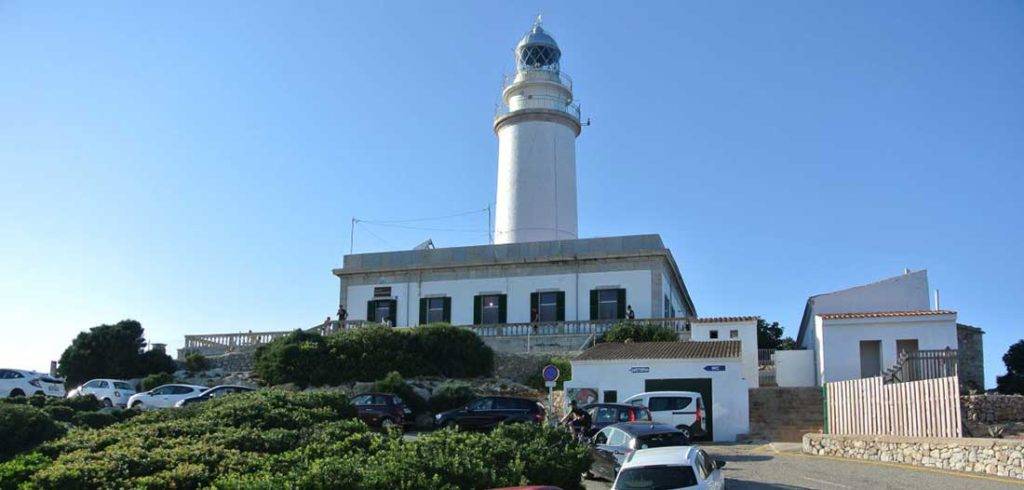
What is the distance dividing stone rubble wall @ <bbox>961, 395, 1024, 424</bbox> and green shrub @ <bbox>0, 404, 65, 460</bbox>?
2009cm

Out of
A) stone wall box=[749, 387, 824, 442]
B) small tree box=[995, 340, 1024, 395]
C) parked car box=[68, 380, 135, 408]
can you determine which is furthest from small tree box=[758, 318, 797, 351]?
parked car box=[68, 380, 135, 408]

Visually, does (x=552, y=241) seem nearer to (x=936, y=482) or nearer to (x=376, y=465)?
(x=936, y=482)

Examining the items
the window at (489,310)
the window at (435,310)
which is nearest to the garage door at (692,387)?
the window at (489,310)

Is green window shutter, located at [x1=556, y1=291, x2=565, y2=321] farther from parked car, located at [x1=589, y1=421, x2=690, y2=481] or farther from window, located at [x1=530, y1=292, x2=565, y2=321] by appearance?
parked car, located at [x1=589, y1=421, x2=690, y2=481]

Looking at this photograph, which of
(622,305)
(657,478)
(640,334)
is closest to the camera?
(657,478)

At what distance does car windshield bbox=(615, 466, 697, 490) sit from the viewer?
1262 centimetres

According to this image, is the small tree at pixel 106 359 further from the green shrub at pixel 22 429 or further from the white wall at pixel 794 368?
the white wall at pixel 794 368

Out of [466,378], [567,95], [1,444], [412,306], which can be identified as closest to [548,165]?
[567,95]

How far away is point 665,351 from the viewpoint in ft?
95.6

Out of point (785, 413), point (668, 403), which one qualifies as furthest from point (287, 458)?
point (785, 413)

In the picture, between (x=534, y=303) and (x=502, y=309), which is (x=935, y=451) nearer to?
(x=534, y=303)

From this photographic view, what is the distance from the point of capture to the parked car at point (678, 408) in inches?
962

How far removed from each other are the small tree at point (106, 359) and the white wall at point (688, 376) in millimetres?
19968

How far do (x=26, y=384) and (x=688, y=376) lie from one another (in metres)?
24.2
